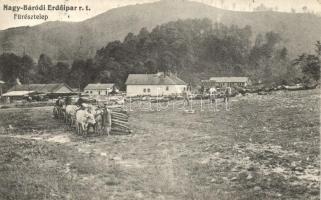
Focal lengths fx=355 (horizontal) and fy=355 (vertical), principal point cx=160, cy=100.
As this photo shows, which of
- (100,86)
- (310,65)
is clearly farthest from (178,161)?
(100,86)

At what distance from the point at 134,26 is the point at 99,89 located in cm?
292

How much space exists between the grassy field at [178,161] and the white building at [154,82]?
372 centimetres

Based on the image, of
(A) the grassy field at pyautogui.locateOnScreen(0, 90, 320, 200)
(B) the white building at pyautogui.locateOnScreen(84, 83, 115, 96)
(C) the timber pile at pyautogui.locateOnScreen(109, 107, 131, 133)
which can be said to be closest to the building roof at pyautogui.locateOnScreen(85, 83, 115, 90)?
(B) the white building at pyautogui.locateOnScreen(84, 83, 115, 96)

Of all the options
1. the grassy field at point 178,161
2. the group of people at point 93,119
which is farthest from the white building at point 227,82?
the group of people at point 93,119

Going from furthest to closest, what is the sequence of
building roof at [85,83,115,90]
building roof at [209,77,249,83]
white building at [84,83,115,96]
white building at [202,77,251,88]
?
building roof at [209,77,249,83]
white building at [202,77,251,88]
building roof at [85,83,115,90]
white building at [84,83,115,96]

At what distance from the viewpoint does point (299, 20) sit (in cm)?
856

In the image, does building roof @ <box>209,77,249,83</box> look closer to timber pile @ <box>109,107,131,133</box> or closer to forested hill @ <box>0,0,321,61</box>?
forested hill @ <box>0,0,321,61</box>

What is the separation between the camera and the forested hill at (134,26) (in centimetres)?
820

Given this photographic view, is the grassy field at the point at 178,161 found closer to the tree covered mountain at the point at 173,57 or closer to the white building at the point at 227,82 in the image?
the tree covered mountain at the point at 173,57

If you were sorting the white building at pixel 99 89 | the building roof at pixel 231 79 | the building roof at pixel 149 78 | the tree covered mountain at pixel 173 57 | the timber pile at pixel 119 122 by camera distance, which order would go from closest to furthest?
the timber pile at pixel 119 122 → the tree covered mountain at pixel 173 57 → the white building at pixel 99 89 → the building roof at pixel 149 78 → the building roof at pixel 231 79

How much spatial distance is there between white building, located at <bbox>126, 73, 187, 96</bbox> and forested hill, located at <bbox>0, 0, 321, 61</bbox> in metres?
2.71

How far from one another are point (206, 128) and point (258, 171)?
286cm

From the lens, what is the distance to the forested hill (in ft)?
26.9

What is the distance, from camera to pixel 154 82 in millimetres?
15992
